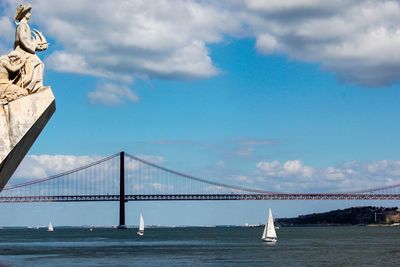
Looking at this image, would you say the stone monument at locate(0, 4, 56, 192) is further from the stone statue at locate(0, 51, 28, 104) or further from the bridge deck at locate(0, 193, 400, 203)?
the bridge deck at locate(0, 193, 400, 203)

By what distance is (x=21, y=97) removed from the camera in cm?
1203

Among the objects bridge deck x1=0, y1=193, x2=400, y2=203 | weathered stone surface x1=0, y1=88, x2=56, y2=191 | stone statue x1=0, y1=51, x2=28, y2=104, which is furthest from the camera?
bridge deck x1=0, y1=193, x2=400, y2=203

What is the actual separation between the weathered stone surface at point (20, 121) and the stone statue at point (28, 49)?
0.29 metres

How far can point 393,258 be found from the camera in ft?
108

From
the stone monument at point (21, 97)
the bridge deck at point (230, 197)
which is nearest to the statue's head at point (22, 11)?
the stone monument at point (21, 97)

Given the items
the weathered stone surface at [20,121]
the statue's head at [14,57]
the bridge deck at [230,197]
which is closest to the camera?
the weathered stone surface at [20,121]

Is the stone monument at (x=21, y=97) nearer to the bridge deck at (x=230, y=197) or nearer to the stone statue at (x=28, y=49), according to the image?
the stone statue at (x=28, y=49)

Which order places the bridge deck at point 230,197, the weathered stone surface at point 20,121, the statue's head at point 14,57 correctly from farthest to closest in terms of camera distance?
the bridge deck at point 230,197
the statue's head at point 14,57
the weathered stone surface at point 20,121

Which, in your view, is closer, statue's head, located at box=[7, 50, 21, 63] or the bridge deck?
statue's head, located at box=[7, 50, 21, 63]

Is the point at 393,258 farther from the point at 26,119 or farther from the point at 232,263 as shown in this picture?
the point at 26,119

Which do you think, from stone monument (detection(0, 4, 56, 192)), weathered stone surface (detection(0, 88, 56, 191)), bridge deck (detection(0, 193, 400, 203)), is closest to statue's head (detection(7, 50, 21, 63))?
→ stone monument (detection(0, 4, 56, 192))

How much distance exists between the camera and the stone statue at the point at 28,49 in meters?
12.4

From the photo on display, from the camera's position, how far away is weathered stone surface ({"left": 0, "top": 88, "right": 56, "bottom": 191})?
1173 cm

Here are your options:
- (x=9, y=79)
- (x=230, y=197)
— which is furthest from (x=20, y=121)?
(x=230, y=197)
